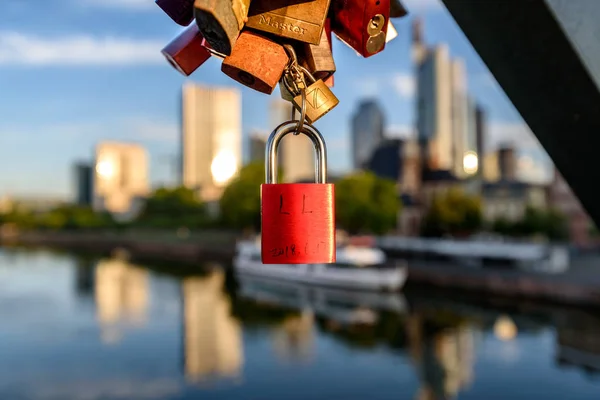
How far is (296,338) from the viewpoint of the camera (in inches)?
755

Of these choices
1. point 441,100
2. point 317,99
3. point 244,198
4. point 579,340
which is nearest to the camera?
point 317,99

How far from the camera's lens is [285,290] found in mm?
28531

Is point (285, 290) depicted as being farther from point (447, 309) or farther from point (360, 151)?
point (360, 151)

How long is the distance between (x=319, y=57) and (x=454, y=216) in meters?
35.8

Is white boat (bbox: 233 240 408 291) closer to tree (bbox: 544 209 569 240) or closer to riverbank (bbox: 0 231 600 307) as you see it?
riverbank (bbox: 0 231 600 307)

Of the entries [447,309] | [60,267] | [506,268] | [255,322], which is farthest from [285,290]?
[60,267]

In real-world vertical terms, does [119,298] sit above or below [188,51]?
below

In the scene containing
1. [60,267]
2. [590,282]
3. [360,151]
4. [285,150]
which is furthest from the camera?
[360,151]

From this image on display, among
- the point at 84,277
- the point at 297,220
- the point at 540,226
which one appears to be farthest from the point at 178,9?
the point at 84,277

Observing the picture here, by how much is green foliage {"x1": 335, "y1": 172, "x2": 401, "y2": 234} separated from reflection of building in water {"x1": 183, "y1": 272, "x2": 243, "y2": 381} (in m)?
13.5

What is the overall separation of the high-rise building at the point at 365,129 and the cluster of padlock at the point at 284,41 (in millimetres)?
92796

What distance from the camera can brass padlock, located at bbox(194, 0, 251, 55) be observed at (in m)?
0.68

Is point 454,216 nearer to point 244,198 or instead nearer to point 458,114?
point 244,198

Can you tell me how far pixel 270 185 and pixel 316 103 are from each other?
162mm
